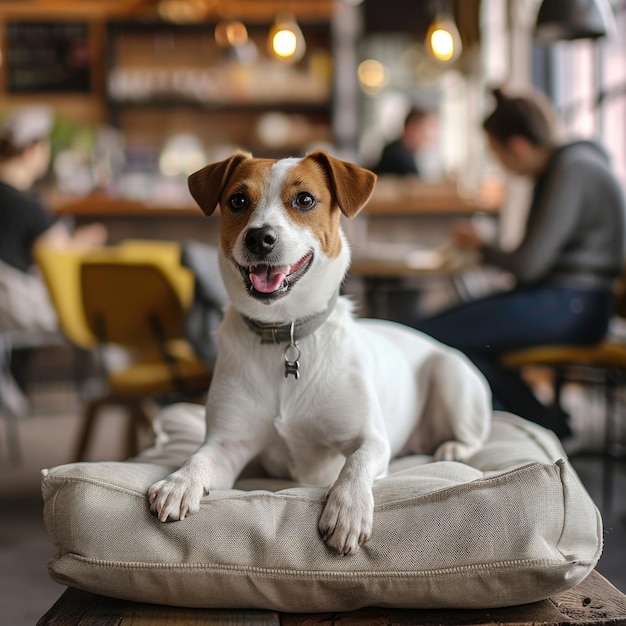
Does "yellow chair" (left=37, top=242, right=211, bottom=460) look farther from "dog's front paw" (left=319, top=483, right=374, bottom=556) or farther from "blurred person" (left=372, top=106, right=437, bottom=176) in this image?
"blurred person" (left=372, top=106, right=437, bottom=176)

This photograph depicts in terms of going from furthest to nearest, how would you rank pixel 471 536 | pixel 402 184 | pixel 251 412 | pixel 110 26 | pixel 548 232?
1. pixel 110 26
2. pixel 402 184
3. pixel 548 232
4. pixel 251 412
5. pixel 471 536

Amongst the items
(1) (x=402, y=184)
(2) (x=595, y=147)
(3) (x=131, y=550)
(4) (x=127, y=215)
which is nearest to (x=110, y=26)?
(4) (x=127, y=215)

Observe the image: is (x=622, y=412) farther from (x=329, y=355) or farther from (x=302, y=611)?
(x=302, y=611)

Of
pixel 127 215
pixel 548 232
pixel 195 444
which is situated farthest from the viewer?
pixel 127 215

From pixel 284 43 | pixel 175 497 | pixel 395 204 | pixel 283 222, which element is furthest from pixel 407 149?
pixel 175 497

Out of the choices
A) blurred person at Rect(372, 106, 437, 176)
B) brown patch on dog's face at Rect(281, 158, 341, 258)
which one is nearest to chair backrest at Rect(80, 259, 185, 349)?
brown patch on dog's face at Rect(281, 158, 341, 258)

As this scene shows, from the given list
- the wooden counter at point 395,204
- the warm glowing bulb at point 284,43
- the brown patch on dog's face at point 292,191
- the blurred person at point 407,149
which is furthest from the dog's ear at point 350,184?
the blurred person at point 407,149

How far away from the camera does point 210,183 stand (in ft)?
5.47

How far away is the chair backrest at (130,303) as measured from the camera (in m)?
2.87

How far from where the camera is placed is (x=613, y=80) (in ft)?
15.3

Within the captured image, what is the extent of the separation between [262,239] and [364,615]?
643 millimetres

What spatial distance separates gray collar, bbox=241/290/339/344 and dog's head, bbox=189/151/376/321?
14 mm

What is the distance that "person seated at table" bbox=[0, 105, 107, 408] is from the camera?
169 inches

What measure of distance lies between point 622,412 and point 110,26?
15.8 feet
